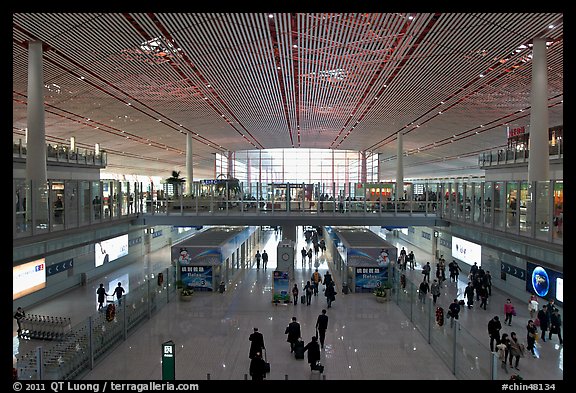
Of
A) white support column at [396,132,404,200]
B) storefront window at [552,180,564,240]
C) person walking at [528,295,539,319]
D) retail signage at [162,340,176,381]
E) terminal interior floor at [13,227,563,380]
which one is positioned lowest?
terminal interior floor at [13,227,563,380]

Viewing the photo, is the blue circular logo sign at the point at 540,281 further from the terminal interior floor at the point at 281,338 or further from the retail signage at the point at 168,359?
the retail signage at the point at 168,359

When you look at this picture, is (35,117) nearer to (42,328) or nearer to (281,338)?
(42,328)

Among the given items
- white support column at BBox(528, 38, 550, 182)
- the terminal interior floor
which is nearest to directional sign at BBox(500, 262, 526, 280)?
the terminal interior floor

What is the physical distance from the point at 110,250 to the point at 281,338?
1275 cm

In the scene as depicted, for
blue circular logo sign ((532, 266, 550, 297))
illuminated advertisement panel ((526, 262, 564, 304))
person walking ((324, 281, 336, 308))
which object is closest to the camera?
illuminated advertisement panel ((526, 262, 564, 304))

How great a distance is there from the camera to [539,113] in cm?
1262

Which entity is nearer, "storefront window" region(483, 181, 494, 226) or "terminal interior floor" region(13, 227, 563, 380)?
"terminal interior floor" region(13, 227, 563, 380)

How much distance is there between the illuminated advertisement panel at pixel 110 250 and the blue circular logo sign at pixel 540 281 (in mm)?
17498

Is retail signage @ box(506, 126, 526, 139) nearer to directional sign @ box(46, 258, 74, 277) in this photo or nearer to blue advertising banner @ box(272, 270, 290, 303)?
blue advertising banner @ box(272, 270, 290, 303)

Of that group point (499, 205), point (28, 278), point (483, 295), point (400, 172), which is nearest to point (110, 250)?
point (28, 278)

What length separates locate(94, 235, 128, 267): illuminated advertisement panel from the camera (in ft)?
62.5

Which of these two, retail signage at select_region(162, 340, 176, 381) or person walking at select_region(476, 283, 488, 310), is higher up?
retail signage at select_region(162, 340, 176, 381)

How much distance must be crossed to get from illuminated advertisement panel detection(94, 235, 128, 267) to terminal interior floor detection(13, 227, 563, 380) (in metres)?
1.87

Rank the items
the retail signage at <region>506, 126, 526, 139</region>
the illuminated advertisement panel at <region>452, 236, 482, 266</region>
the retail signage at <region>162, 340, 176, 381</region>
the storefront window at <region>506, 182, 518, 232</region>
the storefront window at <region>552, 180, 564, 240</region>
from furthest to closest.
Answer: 1. the retail signage at <region>506, 126, 526, 139</region>
2. the illuminated advertisement panel at <region>452, 236, 482, 266</region>
3. the storefront window at <region>506, 182, 518, 232</region>
4. the storefront window at <region>552, 180, 564, 240</region>
5. the retail signage at <region>162, 340, 176, 381</region>
